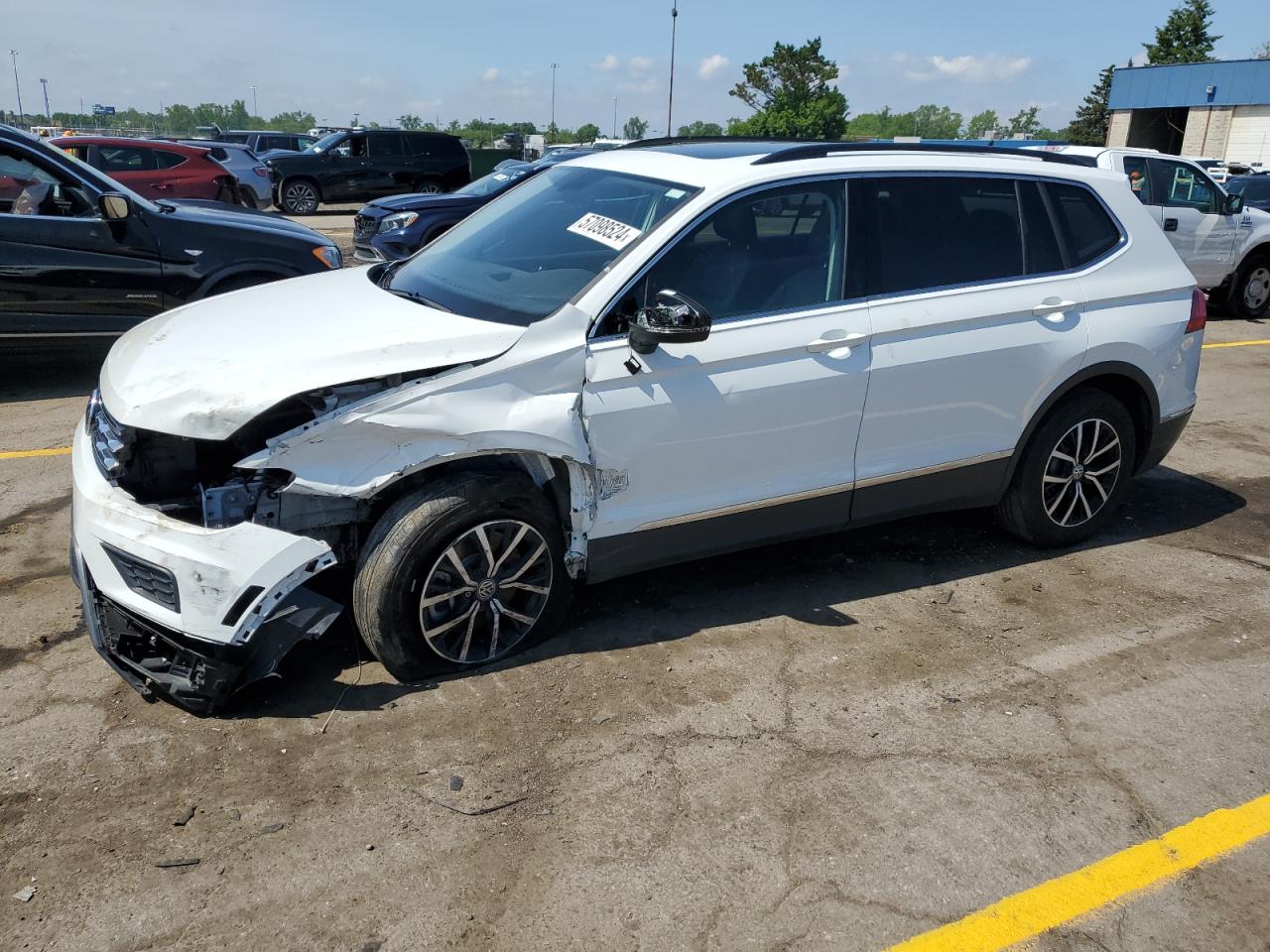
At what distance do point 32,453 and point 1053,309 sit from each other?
5739mm

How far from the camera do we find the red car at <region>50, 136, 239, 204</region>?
16.3m

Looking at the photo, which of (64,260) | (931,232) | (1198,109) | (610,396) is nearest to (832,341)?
(931,232)

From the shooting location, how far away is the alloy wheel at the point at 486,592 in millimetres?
3641

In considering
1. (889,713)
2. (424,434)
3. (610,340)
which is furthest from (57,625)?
(889,713)

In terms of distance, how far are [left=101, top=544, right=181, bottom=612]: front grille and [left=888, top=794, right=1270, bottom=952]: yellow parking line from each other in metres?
2.37

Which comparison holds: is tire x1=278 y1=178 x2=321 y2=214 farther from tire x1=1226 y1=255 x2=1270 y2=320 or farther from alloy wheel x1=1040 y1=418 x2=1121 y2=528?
alloy wheel x1=1040 y1=418 x2=1121 y2=528

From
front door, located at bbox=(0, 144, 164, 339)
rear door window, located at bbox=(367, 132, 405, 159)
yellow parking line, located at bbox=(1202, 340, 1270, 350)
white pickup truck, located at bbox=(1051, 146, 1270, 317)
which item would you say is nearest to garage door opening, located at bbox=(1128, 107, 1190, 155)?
rear door window, located at bbox=(367, 132, 405, 159)

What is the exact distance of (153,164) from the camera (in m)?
16.5

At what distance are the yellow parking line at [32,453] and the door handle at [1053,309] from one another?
5.44 m

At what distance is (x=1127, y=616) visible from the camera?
457 centimetres

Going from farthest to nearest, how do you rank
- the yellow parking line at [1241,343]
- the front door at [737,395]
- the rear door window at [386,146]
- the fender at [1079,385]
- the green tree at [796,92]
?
the green tree at [796,92]
the rear door window at [386,146]
the yellow parking line at [1241,343]
the fender at [1079,385]
the front door at [737,395]

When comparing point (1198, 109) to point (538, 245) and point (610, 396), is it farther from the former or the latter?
point (610, 396)

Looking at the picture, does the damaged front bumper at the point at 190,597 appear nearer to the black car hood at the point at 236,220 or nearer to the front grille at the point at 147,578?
the front grille at the point at 147,578

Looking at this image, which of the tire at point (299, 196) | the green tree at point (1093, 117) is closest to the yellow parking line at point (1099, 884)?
the tire at point (299, 196)
